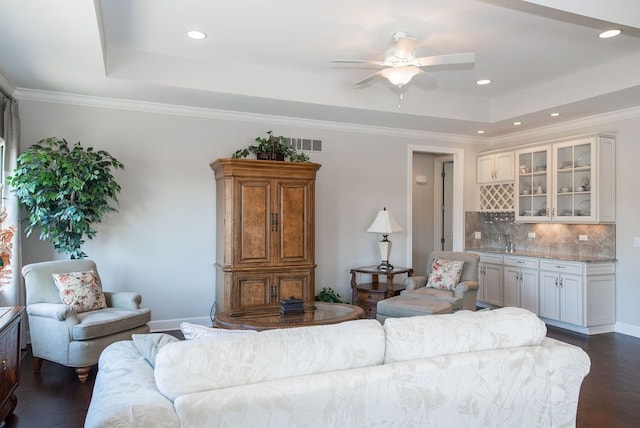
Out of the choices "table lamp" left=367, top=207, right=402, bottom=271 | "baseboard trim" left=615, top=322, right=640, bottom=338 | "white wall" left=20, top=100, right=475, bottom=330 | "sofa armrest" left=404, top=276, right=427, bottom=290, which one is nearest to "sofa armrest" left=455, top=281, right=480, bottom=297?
"sofa armrest" left=404, top=276, right=427, bottom=290

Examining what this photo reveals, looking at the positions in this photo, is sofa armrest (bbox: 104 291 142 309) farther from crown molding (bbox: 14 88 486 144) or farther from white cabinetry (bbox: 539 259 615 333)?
white cabinetry (bbox: 539 259 615 333)

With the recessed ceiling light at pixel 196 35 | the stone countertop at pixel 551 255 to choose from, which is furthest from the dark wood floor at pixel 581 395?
the recessed ceiling light at pixel 196 35

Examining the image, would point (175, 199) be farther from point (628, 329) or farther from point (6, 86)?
point (628, 329)

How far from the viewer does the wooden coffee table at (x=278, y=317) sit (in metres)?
3.58

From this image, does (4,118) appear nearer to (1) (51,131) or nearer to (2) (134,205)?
(1) (51,131)

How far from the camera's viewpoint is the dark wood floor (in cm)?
305

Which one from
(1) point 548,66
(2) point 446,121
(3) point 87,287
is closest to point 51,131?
(3) point 87,287

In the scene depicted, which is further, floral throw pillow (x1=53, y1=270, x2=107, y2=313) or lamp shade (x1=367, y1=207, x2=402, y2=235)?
lamp shade (x1=367, y1=207, x2=402, y2=235)

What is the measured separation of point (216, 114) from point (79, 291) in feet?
8.10

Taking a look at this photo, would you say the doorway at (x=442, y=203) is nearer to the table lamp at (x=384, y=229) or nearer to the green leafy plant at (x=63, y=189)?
the table lamp at (x=384, y=229)

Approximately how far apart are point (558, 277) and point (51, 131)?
5.90 meters

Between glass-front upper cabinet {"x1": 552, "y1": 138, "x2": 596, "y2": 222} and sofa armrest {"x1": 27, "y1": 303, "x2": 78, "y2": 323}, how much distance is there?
5.42 metres

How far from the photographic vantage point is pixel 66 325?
3664 mm

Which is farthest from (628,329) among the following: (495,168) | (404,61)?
(404,61)
